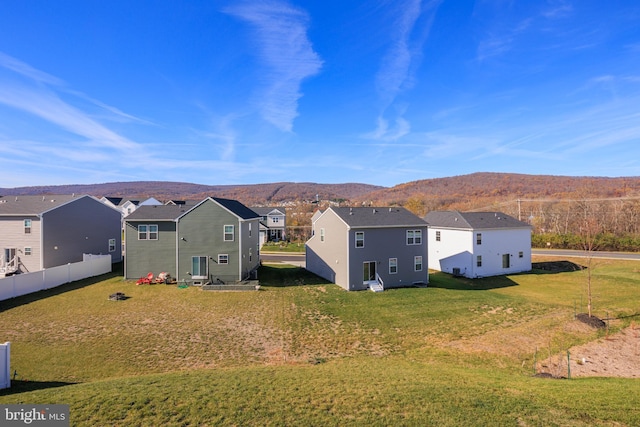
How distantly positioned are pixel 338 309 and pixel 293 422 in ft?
48.2

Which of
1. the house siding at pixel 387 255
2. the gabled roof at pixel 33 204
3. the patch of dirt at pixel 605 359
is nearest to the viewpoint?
the patch of dirt at pixel 605 359

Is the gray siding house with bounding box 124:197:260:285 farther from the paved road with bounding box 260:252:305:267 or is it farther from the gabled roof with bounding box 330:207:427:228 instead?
the paved road with bounding box 260:252:305:267

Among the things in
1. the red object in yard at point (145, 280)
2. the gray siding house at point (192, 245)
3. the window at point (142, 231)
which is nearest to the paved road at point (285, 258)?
the gray siding house at point (192, 245)

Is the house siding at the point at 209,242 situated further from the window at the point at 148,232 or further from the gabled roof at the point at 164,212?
the window at the point at 148,232

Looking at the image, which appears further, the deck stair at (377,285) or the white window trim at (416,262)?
the white window trim at (416,262)

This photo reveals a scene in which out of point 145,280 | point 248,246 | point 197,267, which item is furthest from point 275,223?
point 145,280

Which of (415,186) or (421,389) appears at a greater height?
(415,186)

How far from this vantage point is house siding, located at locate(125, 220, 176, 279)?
28297 millimetres

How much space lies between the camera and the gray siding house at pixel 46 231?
28656 millimetres

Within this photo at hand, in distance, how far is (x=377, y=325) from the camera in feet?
63.2

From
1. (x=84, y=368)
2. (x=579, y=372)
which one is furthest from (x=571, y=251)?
(x=84, y=368)

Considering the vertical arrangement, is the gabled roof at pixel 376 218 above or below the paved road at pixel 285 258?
above

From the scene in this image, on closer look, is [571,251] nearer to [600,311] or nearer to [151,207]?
[600,311]

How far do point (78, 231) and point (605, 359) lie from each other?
40.9 meters
